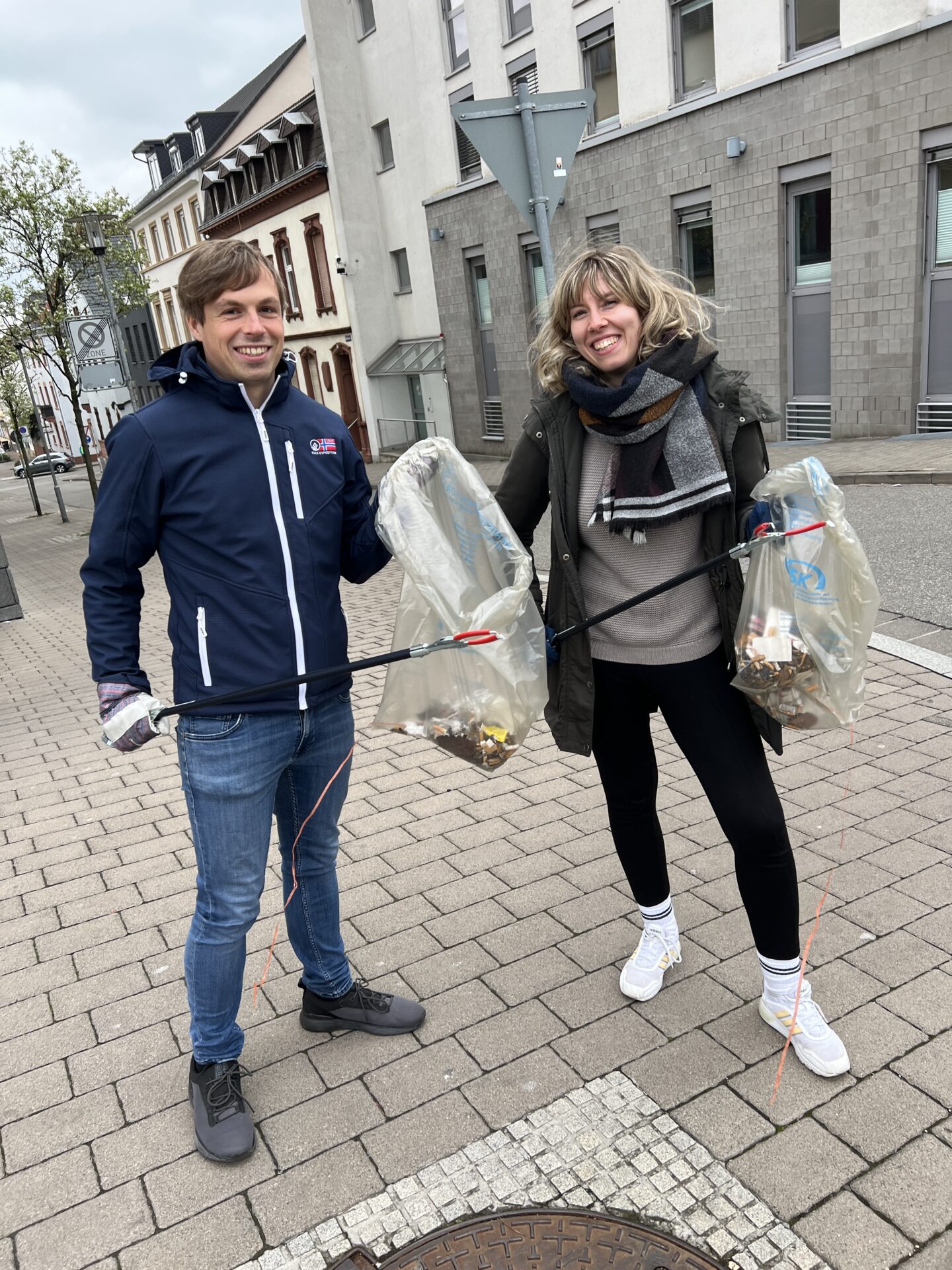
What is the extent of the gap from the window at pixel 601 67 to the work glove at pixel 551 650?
52.5 feet

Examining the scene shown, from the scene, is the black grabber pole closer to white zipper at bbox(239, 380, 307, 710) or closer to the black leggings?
the black leggings

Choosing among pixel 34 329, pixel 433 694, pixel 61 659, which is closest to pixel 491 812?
pixel 433 694

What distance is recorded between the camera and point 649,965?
2760mm

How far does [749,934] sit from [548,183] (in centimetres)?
465

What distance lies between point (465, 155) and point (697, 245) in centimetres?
712

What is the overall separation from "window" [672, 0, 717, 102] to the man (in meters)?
14.6

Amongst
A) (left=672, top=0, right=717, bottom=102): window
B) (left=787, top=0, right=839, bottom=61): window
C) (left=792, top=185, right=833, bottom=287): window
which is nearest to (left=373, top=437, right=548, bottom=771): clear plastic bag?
(left=792, top=185, right=833, bottom=287): window

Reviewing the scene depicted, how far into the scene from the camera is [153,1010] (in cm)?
294

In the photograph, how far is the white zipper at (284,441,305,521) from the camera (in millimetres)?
2270

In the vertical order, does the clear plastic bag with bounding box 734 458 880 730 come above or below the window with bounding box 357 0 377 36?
below

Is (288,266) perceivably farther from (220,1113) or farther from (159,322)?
(220,1113)

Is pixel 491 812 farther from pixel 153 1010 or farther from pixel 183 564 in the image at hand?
pixel 183 564

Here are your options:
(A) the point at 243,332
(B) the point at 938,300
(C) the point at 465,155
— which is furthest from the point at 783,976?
(C) the point at 465,155

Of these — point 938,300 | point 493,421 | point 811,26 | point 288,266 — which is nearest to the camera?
point 938,300
